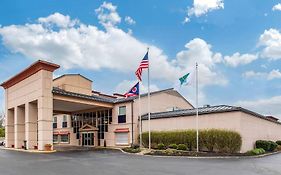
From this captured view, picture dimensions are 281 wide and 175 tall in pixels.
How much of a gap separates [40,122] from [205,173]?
785 inches

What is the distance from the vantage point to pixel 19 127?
36.2 m

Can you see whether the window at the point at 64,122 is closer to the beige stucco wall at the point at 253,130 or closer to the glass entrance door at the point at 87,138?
the glass entrance door at the point at 87,138

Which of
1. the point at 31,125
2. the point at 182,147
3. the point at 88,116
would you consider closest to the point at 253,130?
the point at 182,147

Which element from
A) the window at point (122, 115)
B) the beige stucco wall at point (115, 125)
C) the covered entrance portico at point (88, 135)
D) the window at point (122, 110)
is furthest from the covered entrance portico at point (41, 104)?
the window at point (122, 115)

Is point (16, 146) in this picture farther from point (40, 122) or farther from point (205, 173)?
point (205, 173)

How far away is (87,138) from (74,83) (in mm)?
8255

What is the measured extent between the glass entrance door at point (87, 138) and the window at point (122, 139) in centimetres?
508

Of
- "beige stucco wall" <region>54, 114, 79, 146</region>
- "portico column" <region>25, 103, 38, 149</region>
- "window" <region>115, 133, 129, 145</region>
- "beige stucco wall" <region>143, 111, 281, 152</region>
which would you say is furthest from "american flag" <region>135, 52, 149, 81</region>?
"beige stucco wall" <region>54, 114, 79, 146</region>

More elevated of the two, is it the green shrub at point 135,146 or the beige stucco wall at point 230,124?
the beige stucco wall at point 230,124

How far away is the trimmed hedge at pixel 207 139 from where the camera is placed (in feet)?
84.6

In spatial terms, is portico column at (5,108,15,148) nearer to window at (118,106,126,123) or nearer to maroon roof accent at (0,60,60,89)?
maroon roof accent at (0,60,60,89)

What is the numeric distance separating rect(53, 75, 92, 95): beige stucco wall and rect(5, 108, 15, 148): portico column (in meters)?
7.39

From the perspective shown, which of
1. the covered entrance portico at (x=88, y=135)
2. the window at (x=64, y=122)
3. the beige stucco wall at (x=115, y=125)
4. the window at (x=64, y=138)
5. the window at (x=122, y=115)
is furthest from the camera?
the window at (x=64, y=122)

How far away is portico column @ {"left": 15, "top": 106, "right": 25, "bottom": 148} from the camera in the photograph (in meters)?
35.7
